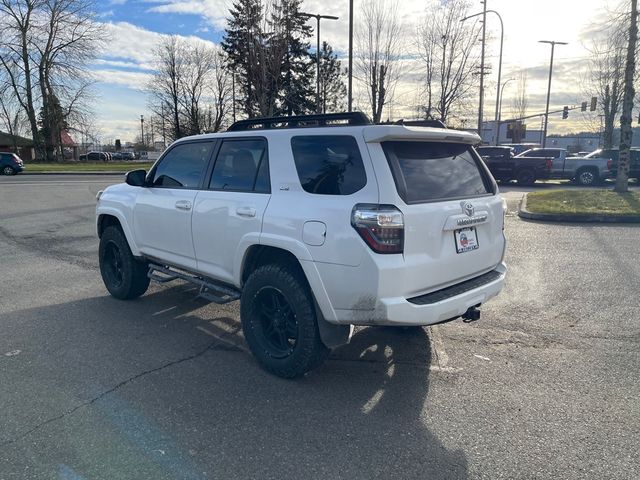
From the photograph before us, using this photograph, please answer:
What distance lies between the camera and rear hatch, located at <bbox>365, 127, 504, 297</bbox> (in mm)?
3143

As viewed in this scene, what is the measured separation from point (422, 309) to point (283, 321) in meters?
1.14

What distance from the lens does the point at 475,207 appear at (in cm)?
367

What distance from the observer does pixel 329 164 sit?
136 inches

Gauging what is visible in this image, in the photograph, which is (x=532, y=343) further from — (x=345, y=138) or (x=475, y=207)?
(x=345, y=138)

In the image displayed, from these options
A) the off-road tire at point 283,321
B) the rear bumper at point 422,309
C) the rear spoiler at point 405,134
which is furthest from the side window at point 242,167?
the rear bumper at point 422,309

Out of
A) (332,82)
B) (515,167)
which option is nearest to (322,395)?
(515,167)

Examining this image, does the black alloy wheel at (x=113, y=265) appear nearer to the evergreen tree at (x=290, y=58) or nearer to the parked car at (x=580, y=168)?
the evergreen tree at (x=290, y=58)

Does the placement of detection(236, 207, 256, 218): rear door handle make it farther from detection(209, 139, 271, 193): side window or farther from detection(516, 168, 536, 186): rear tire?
detection(516, 168, 536, 186): rear tire

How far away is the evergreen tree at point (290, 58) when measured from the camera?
56.1ft

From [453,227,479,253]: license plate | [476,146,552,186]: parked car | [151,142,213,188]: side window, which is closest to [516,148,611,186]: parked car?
[476,146,552,186]: parked car

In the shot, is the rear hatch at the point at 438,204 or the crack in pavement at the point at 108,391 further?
the rear hatch at the point at 438,204

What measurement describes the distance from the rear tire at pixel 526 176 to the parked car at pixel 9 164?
2940 cm

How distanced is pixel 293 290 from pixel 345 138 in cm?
114

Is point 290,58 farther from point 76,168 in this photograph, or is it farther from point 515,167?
point 76,168
